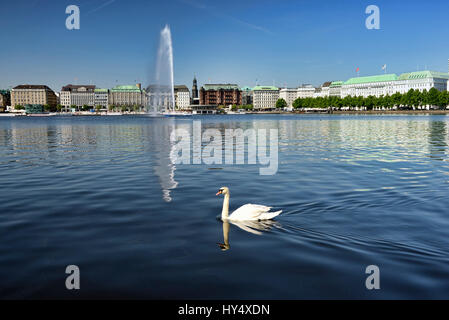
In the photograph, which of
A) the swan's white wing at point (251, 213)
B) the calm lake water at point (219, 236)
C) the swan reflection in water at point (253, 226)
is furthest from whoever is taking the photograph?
the swan's white wing at point (251, 213)

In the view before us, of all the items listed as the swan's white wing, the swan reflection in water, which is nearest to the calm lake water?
the swan reflection in water

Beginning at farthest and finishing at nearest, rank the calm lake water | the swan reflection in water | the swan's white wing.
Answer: the swan's white wing
the swan reflection in water
the calm lake water

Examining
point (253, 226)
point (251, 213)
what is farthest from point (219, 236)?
point (251, 213)

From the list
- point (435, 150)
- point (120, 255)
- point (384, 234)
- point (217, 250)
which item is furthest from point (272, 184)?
point (435, 150)

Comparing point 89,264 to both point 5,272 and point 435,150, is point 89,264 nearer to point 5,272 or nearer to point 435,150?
point 5,272

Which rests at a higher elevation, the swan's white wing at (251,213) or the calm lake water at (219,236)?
the swan's white wing at (251,213)

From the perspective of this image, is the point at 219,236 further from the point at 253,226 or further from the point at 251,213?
the point at 251,213

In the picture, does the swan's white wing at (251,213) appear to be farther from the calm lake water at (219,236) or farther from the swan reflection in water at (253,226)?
the calm lake water at (219,236)

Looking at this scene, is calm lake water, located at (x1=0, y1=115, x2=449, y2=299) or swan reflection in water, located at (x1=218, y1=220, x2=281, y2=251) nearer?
calm lake water, located at (x1=0, y1=115, x2=449, y2=299)

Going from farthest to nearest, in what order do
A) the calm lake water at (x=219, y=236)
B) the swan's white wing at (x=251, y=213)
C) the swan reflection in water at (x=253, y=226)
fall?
the swan's white wing at (x=251, y=213), the swan reflection in water at (x=253, y=226), the calm lake water at (x=219, y=236)

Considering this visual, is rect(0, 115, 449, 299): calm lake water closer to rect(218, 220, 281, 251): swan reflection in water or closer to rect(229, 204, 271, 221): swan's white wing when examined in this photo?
rect(218, 220, 281, 251): swan reflection in water

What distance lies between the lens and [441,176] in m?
16.5

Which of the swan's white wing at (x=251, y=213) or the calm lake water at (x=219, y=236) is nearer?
the calm lake water at (x=219, y=236)

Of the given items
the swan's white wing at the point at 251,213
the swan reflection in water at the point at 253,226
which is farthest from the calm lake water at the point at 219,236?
the swan's white wing at the point at 251,213
